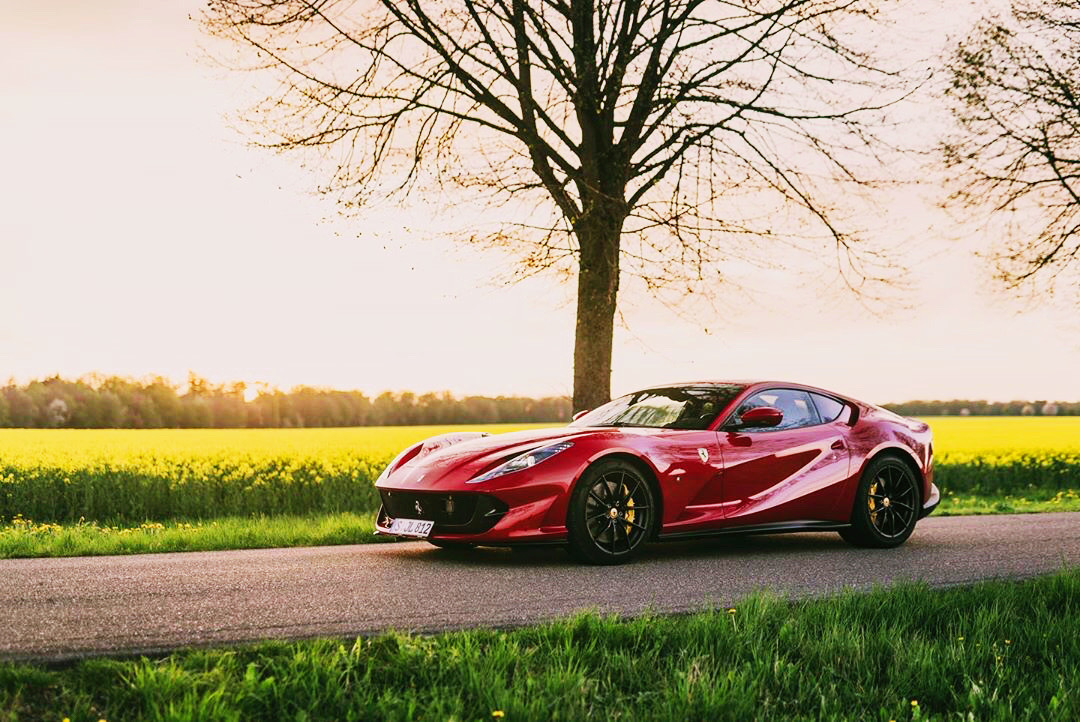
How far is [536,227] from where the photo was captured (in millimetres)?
15258

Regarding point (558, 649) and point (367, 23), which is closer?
point (558, 649)

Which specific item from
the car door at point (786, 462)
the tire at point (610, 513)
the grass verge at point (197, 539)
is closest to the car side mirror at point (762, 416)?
the car door at point (786, 462)

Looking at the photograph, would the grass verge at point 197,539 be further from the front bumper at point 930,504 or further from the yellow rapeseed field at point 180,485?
the front bumper at point 930,504

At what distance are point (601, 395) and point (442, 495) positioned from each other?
7179mm

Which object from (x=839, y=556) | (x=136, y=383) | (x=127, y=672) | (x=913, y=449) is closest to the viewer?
(x=127, y=672)

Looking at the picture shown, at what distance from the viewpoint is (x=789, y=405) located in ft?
32.2

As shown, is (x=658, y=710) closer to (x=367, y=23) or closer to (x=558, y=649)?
(x=558, y=649)

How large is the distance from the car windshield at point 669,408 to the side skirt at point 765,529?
34.2 inches

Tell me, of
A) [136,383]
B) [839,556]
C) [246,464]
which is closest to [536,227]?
[246,464]

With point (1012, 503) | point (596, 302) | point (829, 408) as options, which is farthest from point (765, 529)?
point (1012, 503)

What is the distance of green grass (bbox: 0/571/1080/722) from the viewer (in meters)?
4.68

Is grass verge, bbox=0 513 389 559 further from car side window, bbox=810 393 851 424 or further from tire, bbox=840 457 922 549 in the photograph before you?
tire, bbox=840 457 922 549

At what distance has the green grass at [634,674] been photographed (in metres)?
4.68

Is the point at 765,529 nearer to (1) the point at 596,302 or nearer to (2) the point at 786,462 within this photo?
(2) the point at 786,462
